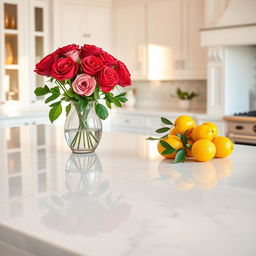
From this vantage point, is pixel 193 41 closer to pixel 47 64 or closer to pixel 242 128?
pixel 242 128

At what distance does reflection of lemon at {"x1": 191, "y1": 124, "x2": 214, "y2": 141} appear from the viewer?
1.57 metres

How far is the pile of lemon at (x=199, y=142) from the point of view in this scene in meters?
1.54

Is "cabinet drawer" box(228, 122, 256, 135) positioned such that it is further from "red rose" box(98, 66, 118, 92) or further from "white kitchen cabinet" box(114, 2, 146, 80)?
"red rose" box(98, 66, 118, 92)

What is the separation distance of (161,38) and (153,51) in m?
0.18

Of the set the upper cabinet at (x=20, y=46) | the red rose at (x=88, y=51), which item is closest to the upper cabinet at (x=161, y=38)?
the upper cabinet at (x=20, y=46)

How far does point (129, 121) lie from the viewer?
501cm

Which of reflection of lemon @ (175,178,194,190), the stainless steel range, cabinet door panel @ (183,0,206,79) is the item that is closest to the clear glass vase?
reflection of lemon @ (175,178,194,190)

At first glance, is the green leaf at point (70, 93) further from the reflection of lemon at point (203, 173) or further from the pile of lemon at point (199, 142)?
the reflection of lemon at point (203, 173)

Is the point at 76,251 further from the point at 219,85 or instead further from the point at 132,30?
the point at 132,30

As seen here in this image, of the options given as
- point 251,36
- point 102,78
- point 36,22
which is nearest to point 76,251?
point 102,78

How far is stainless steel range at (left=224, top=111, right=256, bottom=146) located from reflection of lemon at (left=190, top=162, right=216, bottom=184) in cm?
240

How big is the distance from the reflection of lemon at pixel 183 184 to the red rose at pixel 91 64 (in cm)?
50

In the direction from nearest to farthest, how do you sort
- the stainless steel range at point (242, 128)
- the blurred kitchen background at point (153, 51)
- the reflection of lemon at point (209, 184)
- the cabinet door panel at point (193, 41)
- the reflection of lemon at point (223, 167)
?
the reflection of lemon at point (209, 184), the reflection of lemon at point (223, 167), the stainless steel range at point (242, 128), the blurred kitchen background at point (153, 51), the cabinet door panel at point (193, 41)

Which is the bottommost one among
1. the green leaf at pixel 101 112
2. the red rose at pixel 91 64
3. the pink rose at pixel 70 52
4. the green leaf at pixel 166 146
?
the green leaf at pixel 166 146
